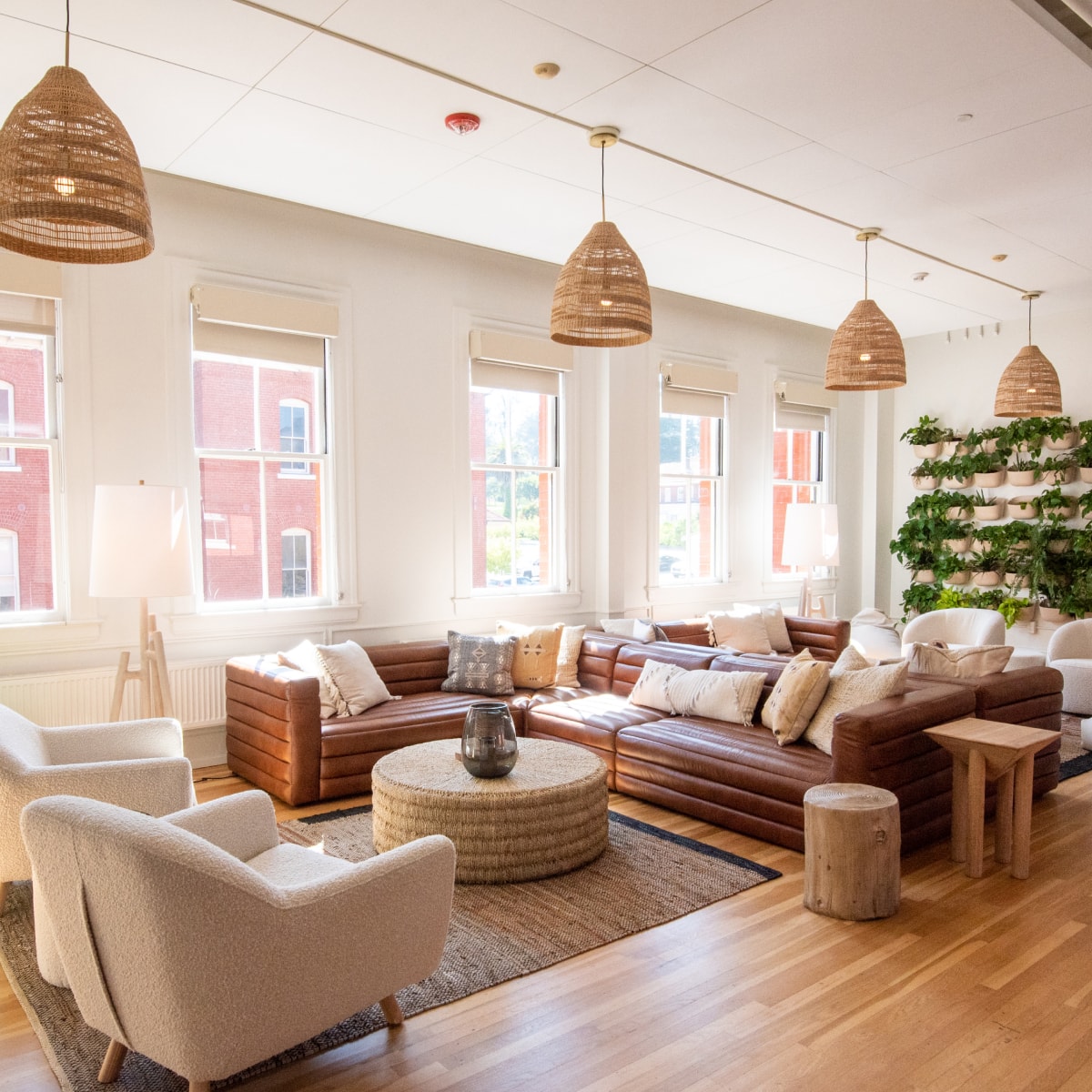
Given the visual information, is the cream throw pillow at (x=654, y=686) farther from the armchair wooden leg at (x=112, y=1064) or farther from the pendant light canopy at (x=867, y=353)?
the armchair wooden leg at (x=112, y=1064)

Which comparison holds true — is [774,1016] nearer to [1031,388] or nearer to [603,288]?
[603,288]

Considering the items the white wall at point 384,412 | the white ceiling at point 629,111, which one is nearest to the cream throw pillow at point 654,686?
the white wall at point 384,412

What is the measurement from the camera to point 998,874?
3.68 m

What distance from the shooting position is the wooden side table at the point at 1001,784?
3572 mm

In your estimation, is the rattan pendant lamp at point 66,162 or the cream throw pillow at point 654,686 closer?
the rattan pendant lamp at point 66,162

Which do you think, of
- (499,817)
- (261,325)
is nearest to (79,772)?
(499,817)

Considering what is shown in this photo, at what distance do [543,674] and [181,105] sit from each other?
3525mm

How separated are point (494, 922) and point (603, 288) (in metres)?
2.43

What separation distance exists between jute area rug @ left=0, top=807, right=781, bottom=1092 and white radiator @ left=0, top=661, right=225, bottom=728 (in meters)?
1.10

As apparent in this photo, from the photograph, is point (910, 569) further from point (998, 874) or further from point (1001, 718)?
point (998, 874)

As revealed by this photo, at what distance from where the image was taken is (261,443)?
209 inches

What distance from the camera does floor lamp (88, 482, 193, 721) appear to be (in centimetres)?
404

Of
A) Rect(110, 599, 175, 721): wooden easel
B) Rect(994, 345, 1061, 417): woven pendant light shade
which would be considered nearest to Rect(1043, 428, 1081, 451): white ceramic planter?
Rect(994, 345, 1061, 417): woven pendant light shade

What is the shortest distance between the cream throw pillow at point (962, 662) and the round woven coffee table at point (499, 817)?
1.90 meters
